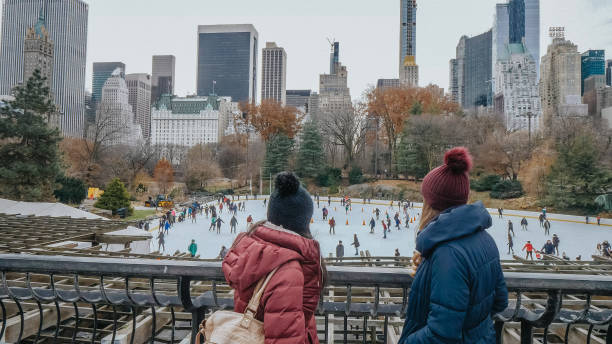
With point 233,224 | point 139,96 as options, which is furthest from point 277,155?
point 139,96

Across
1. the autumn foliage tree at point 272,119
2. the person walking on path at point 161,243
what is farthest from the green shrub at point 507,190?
the person walking on path at point 161,243

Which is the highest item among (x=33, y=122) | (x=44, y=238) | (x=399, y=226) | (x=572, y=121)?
(x=572, y=121)

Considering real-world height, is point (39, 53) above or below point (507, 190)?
above

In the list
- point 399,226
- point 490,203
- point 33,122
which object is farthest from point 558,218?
point 33,122

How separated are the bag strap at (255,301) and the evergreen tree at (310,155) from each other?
39.1m

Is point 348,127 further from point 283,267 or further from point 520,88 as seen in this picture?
point 520,88

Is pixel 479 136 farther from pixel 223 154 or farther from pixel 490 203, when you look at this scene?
pixel 223 154

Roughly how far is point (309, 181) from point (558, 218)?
23516 mm

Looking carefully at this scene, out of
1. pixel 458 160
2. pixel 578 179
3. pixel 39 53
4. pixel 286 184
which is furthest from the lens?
pixel 39 53

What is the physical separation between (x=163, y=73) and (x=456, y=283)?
8082 inches

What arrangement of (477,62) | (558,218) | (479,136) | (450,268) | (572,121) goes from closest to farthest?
(450,268)
(558,218)
(572,121)
(479,136)
(477,62)

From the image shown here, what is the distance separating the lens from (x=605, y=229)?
19.2m

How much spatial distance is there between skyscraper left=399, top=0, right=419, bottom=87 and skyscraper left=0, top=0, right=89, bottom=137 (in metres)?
121

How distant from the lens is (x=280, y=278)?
48.5 inches
